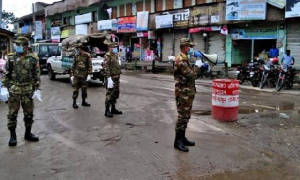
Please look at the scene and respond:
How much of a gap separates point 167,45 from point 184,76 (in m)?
23.4

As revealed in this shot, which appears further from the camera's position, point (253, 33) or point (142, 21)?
point (142, 21)

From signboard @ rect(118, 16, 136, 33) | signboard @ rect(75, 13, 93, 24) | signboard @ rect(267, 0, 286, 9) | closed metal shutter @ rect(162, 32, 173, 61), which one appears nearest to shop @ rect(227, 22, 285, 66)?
signboard @ rect(267, 0, 286, 9)

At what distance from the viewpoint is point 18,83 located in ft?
20.2

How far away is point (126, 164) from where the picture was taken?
5164 millimetres

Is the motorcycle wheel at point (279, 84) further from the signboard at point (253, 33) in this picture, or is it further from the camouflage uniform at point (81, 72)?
the camouflage uniform at point (81, 72)

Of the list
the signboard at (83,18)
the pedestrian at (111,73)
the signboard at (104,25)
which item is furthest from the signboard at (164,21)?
the pedestrian at (111,73)

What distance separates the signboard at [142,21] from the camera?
2969cm

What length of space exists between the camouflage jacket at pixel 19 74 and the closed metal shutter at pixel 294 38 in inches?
631

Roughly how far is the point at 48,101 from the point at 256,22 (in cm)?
1372

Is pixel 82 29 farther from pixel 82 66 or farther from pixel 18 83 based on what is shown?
pixel 18 83

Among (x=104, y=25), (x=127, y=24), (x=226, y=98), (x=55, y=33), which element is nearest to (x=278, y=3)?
(x=226, y=98)

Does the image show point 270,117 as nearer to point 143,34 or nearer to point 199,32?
point 199,32

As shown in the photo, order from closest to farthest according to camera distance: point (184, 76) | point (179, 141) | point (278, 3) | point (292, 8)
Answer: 1. point (184, 76)
2. point (179, 141)
3. point (292, 8)
4. point (278, 3)

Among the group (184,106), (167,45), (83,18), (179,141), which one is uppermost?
(83,18)
